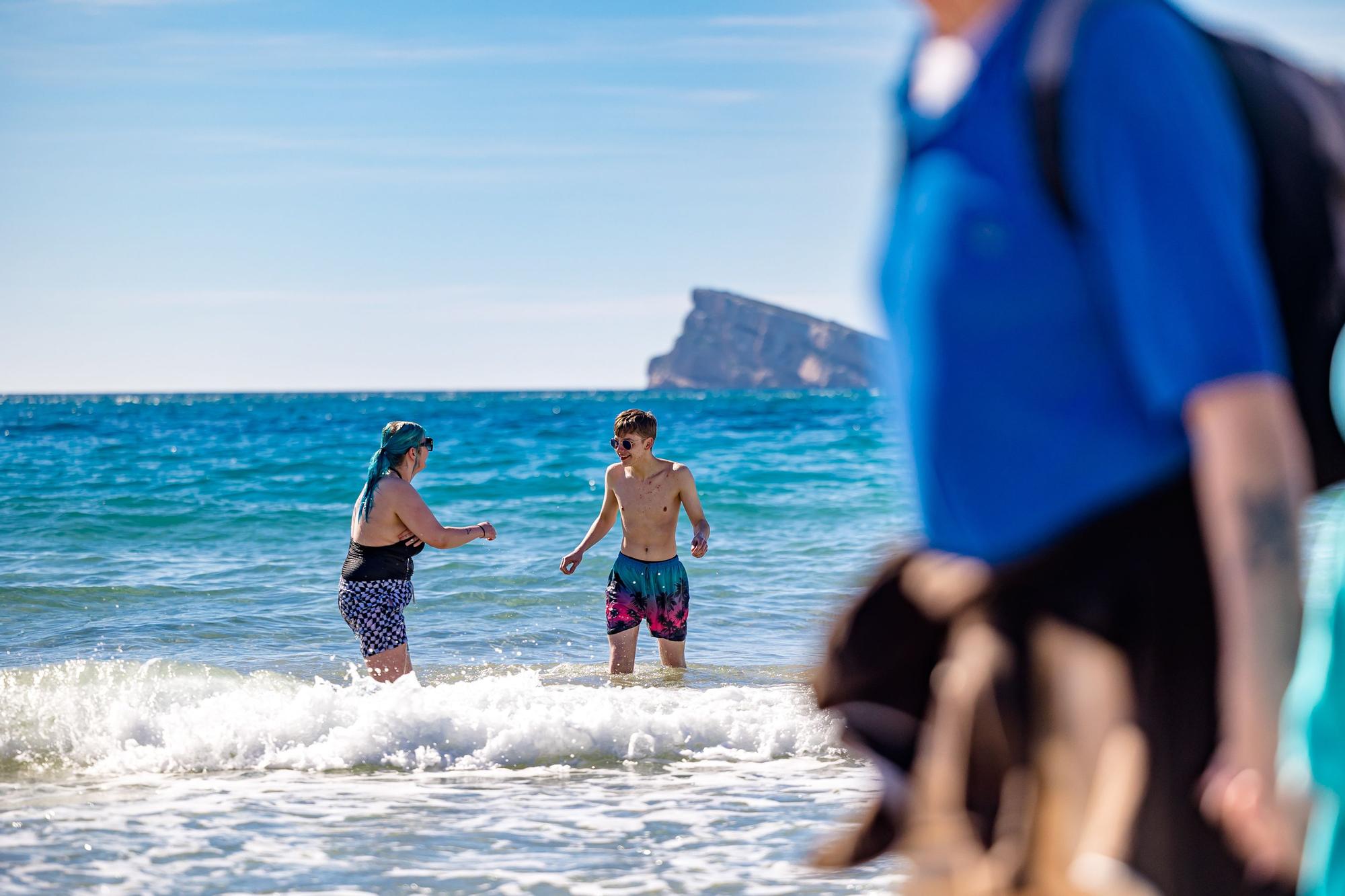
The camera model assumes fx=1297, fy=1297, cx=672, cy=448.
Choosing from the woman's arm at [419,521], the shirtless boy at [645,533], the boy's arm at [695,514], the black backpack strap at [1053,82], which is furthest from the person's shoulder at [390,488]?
the black backpack strap at [1053,82]

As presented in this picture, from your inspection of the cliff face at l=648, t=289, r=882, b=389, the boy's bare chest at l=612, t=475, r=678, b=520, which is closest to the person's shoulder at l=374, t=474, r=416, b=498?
the boy's bare chest at l=612, t=475, r=678, b=520

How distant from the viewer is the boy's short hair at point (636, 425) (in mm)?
8109

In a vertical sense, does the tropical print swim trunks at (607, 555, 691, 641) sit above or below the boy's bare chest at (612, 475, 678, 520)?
below

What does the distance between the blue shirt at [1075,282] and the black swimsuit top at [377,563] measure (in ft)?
20.1

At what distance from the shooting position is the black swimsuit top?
7.08 metres

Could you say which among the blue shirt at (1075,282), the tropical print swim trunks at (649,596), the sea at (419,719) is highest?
the blue shirt at (1075,282)

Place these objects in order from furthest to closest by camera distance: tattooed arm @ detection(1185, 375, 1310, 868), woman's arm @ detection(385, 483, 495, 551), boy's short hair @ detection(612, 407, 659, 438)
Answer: boy's short hair @ detection(612, 407, 659, 438), woman's arm @ detection(385, 483, 495, 551), tattooed arm @ detection(1185, 375, 1310, 868)

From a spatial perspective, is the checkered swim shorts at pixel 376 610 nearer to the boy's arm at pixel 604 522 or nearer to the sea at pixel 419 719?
the sea at pixel 419 719

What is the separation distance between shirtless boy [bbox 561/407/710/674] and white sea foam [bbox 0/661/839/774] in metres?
0.63

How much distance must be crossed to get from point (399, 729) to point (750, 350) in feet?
575

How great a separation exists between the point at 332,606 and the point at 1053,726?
39.5ft

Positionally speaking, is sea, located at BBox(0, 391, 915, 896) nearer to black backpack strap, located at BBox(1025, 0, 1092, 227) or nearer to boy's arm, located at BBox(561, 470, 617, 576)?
black backpack strap, located at BBox(1025, 0, 1092, 227)

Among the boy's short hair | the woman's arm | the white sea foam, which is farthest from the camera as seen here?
the boy's short hair

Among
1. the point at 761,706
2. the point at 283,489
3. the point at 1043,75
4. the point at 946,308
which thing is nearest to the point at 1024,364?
the point at 946,308
